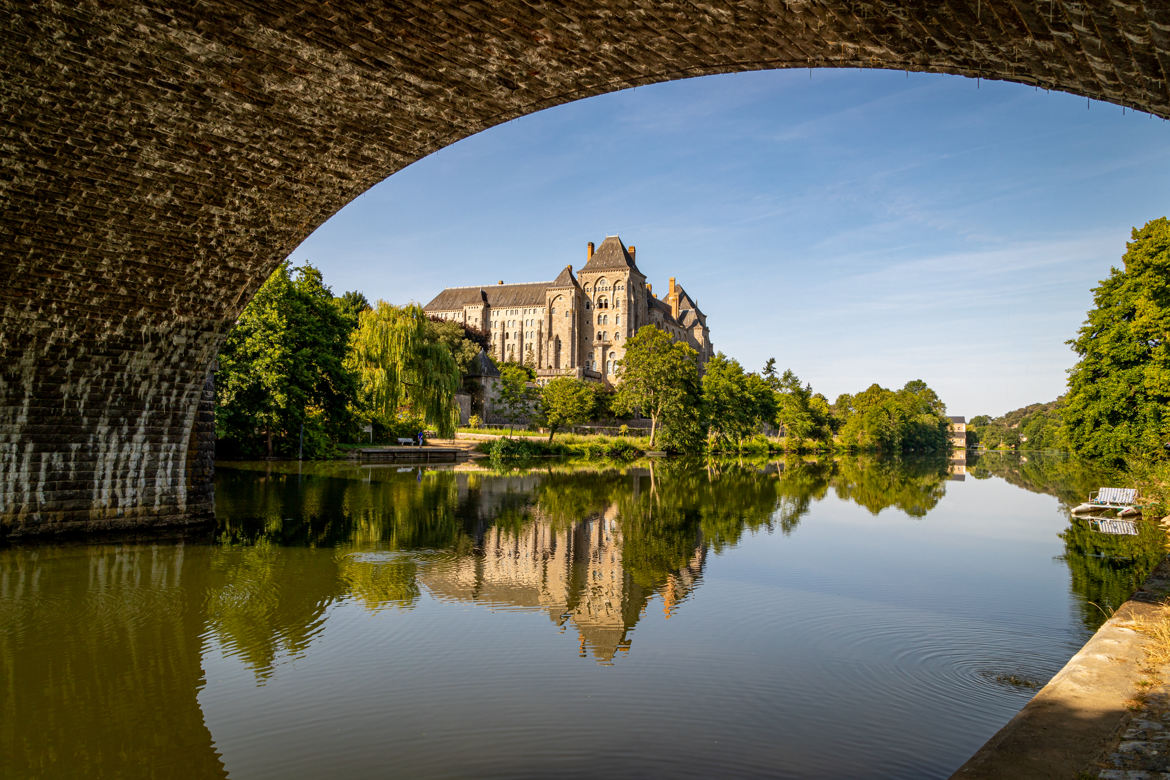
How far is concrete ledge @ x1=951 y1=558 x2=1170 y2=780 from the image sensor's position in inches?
123

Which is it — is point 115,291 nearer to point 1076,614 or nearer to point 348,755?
point 348,755

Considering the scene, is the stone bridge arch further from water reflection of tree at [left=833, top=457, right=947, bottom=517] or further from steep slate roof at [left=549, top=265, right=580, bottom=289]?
steep slate roof at [left=549, top=265, right=580, bottom=289]

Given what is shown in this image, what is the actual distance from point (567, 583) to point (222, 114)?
20.2 feet

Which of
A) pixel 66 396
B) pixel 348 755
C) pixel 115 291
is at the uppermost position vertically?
pixel 115 291

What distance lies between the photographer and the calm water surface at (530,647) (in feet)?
13.6

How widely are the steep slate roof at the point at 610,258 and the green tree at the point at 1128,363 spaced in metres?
60.3

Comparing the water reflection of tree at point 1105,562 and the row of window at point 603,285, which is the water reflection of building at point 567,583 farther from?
the row of window at point 603,285

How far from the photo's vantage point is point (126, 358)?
10.3 meters

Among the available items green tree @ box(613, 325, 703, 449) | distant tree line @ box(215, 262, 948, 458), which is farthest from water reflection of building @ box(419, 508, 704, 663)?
green tree @ box(613, 325, 703, 449)

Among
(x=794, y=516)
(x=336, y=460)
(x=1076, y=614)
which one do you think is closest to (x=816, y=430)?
(x=336, y=460)

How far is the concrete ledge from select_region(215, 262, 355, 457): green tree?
2310cm

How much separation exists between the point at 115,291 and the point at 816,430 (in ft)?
212

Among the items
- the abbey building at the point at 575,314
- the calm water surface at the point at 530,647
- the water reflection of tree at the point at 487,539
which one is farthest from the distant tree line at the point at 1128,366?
the abbey building at the point at 575,314

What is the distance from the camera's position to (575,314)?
3383 inches
